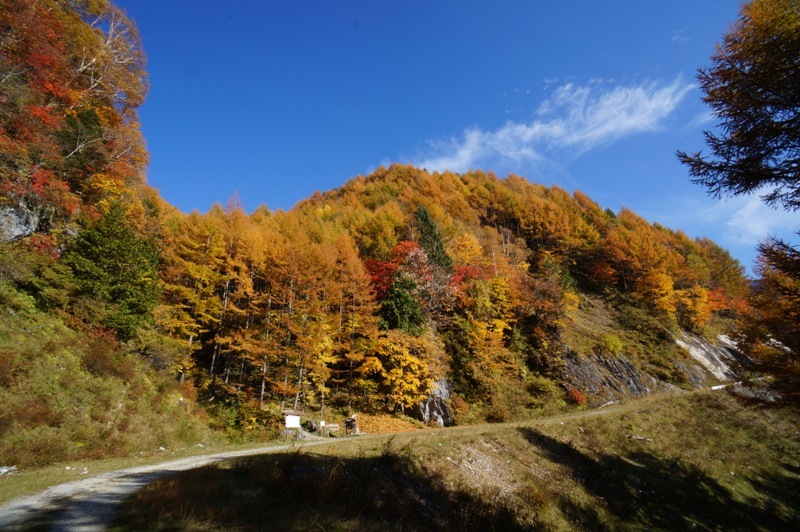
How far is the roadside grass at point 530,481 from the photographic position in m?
6.97

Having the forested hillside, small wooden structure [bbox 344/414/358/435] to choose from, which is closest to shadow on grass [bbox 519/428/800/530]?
small wooden structure [bbox 344/414/358/435]

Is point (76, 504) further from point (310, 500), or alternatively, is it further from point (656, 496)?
point (656, 496)

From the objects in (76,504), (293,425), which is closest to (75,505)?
(76,504)

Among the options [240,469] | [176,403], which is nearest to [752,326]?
[240,469]

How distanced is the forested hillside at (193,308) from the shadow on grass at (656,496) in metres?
9.87

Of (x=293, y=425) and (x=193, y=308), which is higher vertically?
(x=193, y=308)

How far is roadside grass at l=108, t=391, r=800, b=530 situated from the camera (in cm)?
697

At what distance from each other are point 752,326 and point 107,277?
3244cm

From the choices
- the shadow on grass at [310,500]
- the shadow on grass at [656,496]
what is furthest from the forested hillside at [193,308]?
the shadow on grass at [656,496]

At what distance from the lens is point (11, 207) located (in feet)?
56.9

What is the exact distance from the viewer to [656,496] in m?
14.8

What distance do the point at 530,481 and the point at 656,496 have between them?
20.1 ft

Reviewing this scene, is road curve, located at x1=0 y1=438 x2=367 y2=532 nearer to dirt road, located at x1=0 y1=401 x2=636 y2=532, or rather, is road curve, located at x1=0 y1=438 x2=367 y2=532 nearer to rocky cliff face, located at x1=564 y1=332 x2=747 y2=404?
dirt road, located at x1=0 y1=401 x2=636 y2=532

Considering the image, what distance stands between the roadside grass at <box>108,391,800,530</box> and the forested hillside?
7.33m
